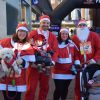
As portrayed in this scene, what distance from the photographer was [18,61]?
5.76 metres

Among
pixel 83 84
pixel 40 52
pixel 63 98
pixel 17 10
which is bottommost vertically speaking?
pixel 63 98

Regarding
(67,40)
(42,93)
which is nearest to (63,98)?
(42,93)

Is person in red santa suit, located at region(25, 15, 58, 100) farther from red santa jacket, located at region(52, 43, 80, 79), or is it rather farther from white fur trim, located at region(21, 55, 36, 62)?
white fur trim, located at region(21, 55, 36, 62)

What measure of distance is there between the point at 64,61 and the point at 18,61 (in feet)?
4.95

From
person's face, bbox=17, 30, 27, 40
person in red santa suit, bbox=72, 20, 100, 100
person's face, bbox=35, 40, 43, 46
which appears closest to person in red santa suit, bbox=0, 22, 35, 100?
Answer: person's face, bbox=17, 30, 27, 40

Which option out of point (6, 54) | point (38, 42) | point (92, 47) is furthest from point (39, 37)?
point (6, 54)

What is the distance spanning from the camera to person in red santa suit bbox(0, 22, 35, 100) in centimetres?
587

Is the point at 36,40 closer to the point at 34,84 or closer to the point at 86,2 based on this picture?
the point at 34,84

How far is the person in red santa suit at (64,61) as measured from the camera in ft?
23.2

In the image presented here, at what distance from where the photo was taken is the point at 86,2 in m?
20.7

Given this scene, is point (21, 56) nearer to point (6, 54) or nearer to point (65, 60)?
point (6, 54)

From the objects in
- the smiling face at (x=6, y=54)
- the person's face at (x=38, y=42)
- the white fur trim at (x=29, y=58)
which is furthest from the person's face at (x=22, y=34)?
the person's face at (x=38, y=42)

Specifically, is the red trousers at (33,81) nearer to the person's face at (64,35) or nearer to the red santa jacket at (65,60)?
the red santa jacket at (65,60)

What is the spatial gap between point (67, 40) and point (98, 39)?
2.05 feet
